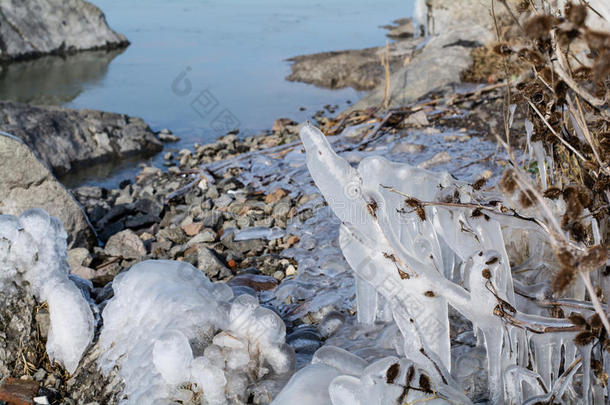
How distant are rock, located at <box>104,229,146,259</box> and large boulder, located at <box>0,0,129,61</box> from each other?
12.1 metres

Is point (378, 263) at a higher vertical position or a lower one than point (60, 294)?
higher

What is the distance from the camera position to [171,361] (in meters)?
2.10

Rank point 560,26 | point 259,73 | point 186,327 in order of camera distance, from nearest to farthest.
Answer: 1. point 560,26
2. point 186,327
3. point 259,73

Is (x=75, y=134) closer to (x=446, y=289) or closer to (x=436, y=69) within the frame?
(x=436, y=69)

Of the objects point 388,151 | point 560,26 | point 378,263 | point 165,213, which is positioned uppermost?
point 560,26

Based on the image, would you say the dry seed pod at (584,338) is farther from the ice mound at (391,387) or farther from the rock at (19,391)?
the rock at (19,391)

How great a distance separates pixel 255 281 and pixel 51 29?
14.8m

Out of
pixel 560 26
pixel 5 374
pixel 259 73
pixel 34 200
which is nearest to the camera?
pixel 560 26

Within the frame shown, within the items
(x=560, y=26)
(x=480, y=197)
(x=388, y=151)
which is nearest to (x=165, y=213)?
(x=388, y=151)

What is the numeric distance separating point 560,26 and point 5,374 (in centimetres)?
238

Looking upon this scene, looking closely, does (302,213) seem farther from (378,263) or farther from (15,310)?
(378,263)

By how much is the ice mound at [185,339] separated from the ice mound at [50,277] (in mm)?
113

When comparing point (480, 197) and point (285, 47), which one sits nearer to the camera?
point (480, 197)

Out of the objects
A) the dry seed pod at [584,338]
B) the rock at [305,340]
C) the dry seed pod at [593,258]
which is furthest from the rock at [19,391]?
the dry seed pod at [593,258]
